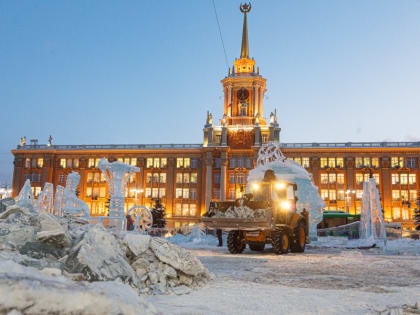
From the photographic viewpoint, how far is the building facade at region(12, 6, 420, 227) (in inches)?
2594

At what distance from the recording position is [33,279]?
461 centimetres

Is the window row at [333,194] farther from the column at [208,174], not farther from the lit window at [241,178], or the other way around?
the column at [208,174]

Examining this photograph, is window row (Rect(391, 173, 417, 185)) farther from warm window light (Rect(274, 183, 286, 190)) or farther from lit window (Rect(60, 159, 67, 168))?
lit window (Rect(60, 159, 67, 168))

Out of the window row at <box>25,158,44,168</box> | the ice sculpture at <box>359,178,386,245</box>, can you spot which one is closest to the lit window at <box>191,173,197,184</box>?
the window row at <box>25,158,44,168</box>

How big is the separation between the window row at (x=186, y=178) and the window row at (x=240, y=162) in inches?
268

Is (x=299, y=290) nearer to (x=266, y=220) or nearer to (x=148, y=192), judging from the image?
(x=266, y=220)

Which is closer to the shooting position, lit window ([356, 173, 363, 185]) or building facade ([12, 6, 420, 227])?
building facade ([12, 6, 420, 227])

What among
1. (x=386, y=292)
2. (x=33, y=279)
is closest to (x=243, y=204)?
(x=386, y=292)

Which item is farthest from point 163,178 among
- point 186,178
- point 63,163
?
point 63,163

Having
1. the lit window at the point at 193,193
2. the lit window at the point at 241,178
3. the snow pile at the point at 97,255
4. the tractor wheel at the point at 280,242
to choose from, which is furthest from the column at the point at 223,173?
the snow pile at the point at 97,255

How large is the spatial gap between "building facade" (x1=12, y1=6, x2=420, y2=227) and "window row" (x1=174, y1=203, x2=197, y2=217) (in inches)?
6.7

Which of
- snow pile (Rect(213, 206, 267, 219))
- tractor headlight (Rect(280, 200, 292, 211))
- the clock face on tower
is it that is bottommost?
snow pile (Rect(213, 206, 267, 219))

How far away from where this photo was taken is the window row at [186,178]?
7036cm

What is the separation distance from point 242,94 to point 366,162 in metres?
25.0
